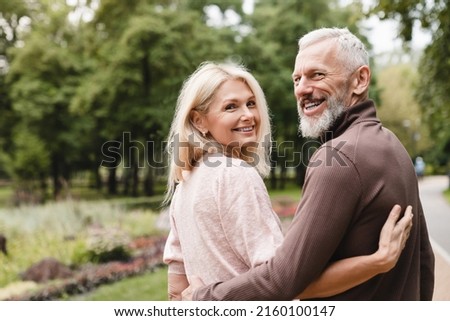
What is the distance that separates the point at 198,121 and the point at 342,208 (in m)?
0.60

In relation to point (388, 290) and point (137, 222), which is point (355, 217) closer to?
point (388, 290)

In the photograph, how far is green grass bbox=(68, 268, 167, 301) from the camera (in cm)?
620

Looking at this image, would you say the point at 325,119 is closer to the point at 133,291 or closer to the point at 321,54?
the point at 321,54

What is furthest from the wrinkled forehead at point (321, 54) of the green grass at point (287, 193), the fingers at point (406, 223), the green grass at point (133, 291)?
the green grass at point (287, 193)

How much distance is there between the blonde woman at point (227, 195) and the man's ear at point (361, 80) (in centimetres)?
34

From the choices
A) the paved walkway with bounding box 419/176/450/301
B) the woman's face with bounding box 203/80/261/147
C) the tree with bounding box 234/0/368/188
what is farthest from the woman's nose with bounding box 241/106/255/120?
the tree with bounding box 234/0/368/188

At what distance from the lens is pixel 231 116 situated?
69.4 inches

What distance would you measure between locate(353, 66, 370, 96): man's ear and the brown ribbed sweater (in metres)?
0.09

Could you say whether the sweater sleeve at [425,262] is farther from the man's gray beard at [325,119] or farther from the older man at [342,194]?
the man's gray beard at [325,119]

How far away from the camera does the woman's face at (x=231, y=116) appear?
176 centimetres

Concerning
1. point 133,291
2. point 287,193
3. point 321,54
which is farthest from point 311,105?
point 287,193

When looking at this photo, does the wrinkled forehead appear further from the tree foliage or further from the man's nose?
the tree foliage
